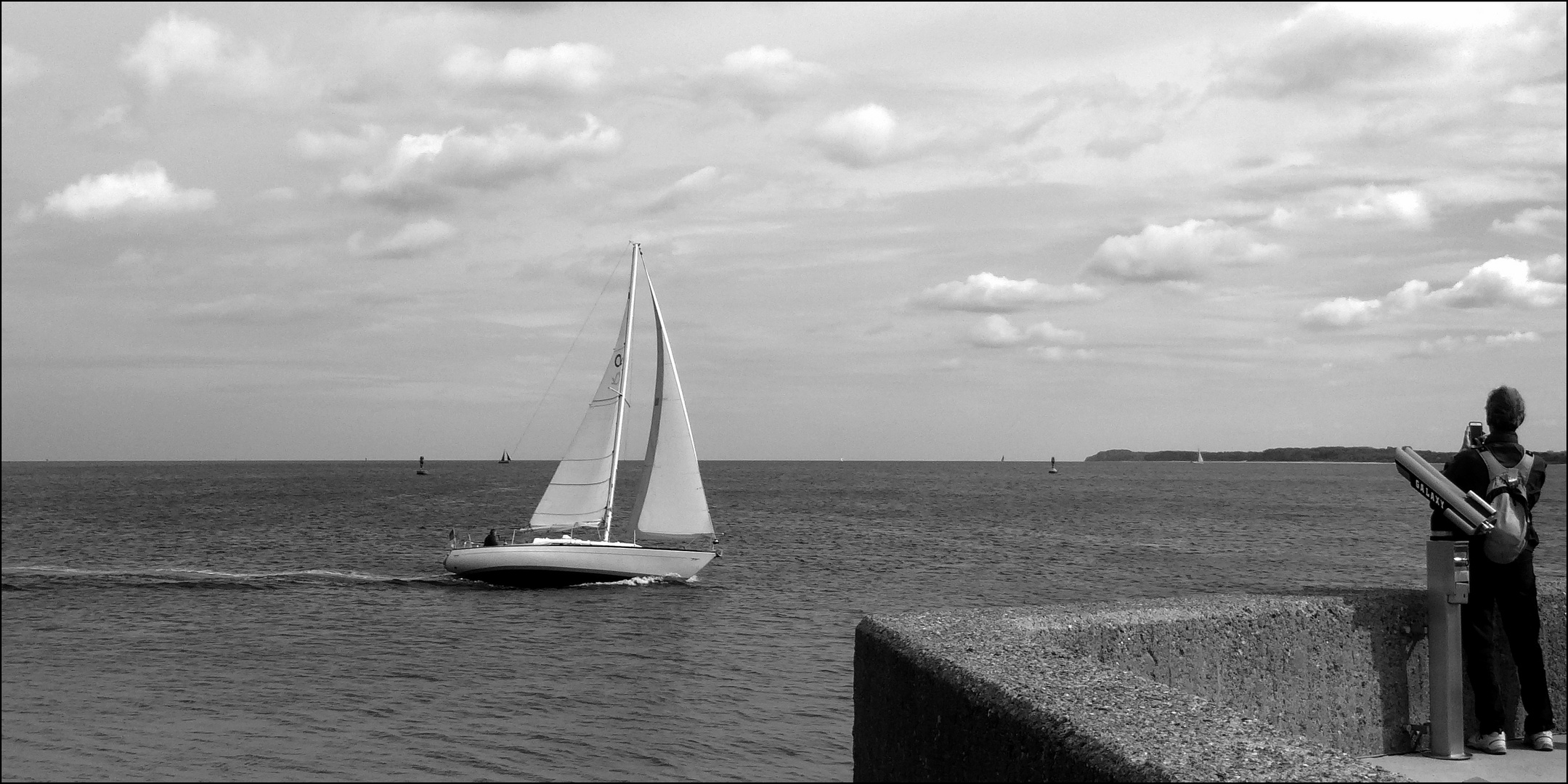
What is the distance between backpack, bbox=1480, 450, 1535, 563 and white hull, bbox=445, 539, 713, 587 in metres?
24.7

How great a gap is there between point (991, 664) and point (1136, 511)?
7632 centimetres

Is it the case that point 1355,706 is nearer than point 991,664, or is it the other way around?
point 991,664

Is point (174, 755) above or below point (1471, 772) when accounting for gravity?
below

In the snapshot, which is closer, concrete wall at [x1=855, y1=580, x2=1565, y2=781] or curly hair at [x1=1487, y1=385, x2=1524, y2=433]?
concrete wall at [x1=855, y1=580, x2=1565, y2=781]

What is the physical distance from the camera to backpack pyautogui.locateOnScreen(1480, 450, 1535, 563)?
4762 millimetres

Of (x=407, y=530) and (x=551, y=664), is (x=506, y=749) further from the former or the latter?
(x=407, y=530)

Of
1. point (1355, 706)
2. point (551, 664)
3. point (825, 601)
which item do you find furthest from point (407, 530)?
point (1355, 706)

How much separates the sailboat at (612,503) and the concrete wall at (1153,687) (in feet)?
80.4

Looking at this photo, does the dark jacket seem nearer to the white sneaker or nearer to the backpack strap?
the backpack strap

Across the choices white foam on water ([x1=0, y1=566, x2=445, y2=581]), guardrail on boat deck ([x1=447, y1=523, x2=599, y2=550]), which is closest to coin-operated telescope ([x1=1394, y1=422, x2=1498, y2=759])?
guardrail on boat deck ([x1=447, y1=523, x2=599, y2=550])

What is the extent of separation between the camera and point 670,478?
99.8ft

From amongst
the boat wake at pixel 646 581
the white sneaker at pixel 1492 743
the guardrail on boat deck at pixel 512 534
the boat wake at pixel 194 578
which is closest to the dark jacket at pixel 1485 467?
the white sneaker at pixel 1492 743

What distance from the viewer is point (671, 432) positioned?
102ft

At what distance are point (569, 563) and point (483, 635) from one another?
22.0ft
